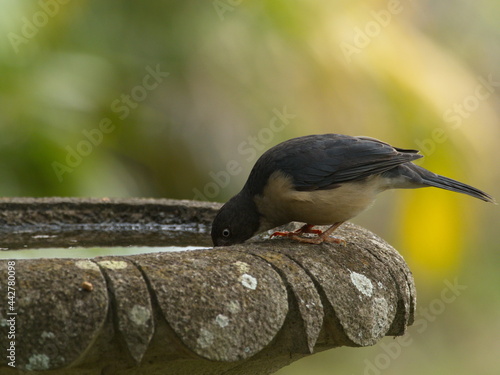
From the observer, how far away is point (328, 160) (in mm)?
3430

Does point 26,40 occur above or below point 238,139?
below

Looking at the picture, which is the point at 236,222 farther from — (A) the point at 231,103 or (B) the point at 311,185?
(A) the point at 231,103

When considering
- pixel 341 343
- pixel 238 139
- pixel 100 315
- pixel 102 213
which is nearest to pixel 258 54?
pixel 238 139

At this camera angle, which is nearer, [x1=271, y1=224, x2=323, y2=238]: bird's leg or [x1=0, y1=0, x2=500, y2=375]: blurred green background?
[x1=271, y1=224, x2=323, y2=238]: bird's leg

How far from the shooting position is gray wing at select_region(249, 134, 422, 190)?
3410mm

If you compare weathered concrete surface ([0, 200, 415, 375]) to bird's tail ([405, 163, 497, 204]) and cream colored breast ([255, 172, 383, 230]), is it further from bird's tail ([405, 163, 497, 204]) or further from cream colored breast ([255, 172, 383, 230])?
bird's tail ([405, 163, 497, 204])

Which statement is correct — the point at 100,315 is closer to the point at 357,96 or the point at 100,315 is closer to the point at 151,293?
the point at 151,293

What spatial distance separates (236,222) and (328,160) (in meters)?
0.51

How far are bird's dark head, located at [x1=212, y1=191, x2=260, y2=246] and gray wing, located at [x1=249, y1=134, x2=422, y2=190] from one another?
15cm

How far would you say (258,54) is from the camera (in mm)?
6602

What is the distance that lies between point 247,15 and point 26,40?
74.8 inches

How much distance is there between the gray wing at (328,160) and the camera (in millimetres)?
3410

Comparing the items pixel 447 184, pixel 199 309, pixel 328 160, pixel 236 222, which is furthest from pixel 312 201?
pixel 199 309

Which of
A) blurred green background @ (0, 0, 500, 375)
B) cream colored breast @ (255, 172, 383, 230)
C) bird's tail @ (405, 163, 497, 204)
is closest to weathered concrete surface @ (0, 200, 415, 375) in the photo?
cream colored breast @ (255, 172, 383, 230)
